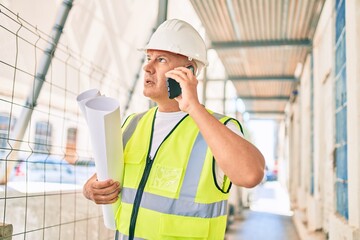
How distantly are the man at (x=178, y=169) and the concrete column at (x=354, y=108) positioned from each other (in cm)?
171

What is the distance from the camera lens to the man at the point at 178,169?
1275 mm

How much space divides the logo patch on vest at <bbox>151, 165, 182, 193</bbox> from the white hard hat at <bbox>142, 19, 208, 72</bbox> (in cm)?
54

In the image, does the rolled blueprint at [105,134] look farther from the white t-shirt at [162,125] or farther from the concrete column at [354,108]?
the concrete column at [354,108]

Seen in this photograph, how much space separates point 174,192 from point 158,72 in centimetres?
54

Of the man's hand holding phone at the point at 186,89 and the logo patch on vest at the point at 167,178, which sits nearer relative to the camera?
the man's hand holding phone at the point at 186,89

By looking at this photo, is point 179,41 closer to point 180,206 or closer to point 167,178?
point 167,178

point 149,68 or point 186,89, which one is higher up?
point 149,68

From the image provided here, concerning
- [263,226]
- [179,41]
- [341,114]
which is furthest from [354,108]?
[263,226]

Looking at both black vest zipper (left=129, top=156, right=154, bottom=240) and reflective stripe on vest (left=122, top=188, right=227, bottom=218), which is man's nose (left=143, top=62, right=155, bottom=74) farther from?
reflective stripe on vest (left=122, top=188, right=227, bottom=218)

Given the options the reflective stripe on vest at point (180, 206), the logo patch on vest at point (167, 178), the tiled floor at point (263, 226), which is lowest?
the tiled floor at point (263, 226)

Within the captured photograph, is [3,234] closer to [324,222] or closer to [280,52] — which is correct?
[324,222]

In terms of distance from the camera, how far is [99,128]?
137cm

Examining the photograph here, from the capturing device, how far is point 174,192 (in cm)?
147

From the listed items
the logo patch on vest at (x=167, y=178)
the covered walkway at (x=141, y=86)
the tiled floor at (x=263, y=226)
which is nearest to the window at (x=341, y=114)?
the covered walkway at (x=141, y=86)
